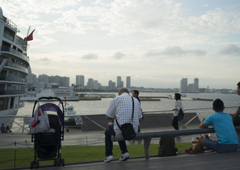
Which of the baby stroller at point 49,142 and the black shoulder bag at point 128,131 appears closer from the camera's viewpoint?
the black shoulder bag at point 128,131

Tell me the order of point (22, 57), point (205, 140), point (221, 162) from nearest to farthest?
point (221, 162)
point (205, 140)
point (22, 57)

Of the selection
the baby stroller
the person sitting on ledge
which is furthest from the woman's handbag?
the person sitting on ledge

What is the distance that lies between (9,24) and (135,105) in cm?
3069

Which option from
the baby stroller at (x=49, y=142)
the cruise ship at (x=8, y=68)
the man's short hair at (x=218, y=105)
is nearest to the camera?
the baby stroller at (x=49, y=142)

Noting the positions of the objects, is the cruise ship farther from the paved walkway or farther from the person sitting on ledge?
the person sitting on ledge

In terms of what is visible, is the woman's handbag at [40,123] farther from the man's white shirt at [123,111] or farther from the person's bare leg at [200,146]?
the person's bare leg at [200,146]

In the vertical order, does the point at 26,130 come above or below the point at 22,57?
below

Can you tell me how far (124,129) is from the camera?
13.5 ft

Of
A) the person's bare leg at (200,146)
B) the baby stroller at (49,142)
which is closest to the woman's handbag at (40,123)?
the baby stroller at (49,142)

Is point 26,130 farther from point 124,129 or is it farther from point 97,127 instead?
point 124,129

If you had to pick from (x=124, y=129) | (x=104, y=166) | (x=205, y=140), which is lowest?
(x=104, y=166)

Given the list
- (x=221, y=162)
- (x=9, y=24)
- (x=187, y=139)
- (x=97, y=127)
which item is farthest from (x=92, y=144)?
(x=9, y=24)

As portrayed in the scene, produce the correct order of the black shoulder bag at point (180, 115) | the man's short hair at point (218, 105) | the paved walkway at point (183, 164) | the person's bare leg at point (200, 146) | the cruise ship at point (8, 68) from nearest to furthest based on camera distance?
the paved walkway at point (183, 164) → the man's short hair at point (218, 105) → the person's bare leg at point (200, 146) → the black shoulder bag at point (180, 115) → the cruise ship at point (8, 68)

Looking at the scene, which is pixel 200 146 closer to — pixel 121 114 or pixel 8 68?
pixel 121 114
